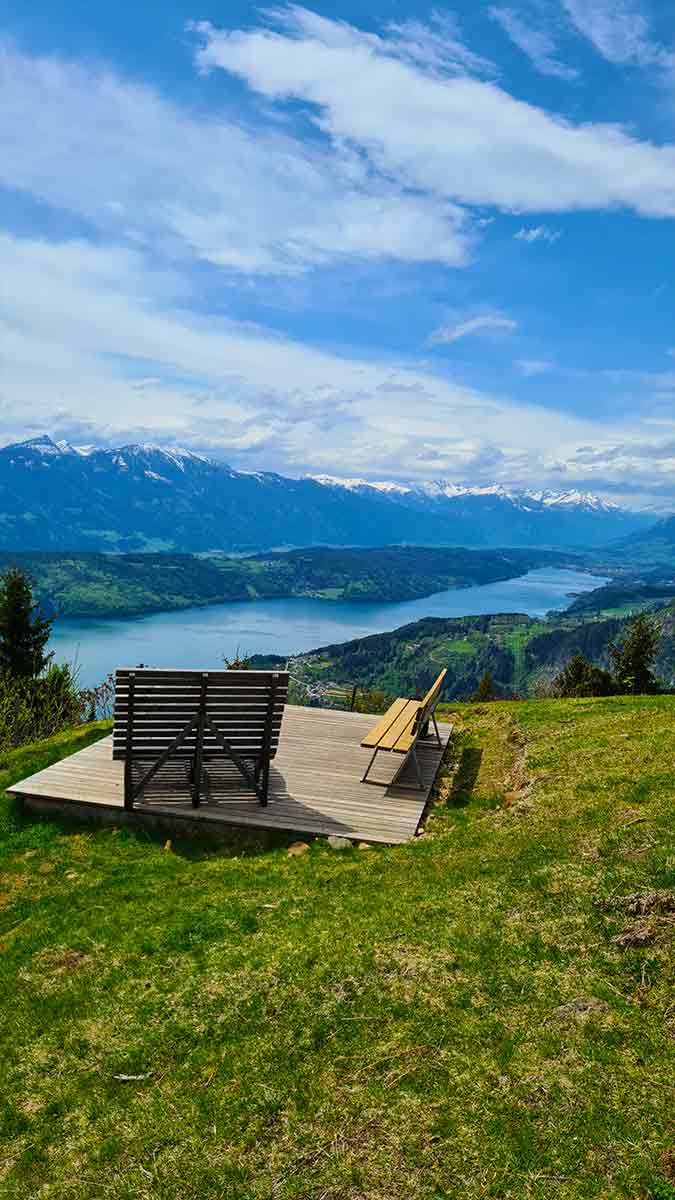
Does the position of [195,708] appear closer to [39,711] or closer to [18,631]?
[39,711]

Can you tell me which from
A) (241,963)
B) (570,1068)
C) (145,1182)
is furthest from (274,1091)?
(570,1068)

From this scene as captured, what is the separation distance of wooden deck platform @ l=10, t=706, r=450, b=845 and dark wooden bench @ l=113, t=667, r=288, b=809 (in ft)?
1.09

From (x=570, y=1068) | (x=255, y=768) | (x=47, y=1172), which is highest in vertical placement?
(x=255, y=768)

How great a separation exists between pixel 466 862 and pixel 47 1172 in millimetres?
5099

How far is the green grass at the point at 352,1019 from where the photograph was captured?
14.3 ft

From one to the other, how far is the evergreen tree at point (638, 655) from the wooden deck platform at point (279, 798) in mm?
22971

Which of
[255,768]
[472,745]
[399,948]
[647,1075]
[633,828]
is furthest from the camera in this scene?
[472,745]

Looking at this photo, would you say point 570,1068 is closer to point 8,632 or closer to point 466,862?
point 466,862

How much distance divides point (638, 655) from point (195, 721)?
27873mm

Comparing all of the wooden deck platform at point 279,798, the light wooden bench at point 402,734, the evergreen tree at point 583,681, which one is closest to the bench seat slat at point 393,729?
the light wooden bench at point 402,734

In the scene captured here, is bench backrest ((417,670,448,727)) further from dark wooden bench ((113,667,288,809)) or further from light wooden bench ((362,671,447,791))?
dark wooden bench ((113,667,288,809))

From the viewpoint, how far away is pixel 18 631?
41000 mm

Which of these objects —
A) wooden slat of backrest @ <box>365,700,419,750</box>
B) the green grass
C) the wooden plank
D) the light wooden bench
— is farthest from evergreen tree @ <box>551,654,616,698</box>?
the green grass

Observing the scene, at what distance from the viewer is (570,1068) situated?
15.9ft
